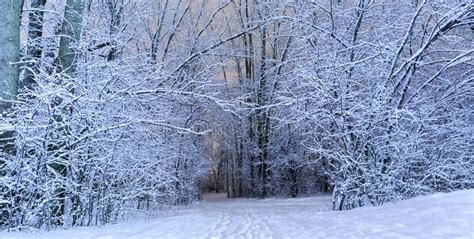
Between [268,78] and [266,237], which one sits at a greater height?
[268,78]

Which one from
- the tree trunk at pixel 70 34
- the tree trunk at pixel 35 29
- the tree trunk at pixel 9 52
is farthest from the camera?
the tree trunk at pixel 35 29

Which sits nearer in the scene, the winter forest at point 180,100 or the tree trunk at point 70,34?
the winter forest at point 180,100

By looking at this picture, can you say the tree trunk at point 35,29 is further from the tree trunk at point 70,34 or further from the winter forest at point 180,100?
Answer: the tree trunk at point 70,34

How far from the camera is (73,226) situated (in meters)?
7.30

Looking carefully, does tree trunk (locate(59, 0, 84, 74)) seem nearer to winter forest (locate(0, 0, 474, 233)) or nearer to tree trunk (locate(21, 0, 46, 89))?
winter forest (locate(0, 0, 474, 233))

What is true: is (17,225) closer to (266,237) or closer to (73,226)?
(73,226)

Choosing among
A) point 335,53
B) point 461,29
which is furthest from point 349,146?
point 461,29

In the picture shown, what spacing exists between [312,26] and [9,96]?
7510 mm

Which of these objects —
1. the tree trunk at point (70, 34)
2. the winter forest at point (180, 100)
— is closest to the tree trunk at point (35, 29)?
the winter forest at point (180, 100)

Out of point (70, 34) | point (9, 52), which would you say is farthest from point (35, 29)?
point (9, 52)

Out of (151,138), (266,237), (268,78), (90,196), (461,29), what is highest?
(268,78)

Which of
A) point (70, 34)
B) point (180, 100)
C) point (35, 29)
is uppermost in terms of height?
point (35, 29)

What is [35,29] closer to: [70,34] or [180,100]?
[70,34]

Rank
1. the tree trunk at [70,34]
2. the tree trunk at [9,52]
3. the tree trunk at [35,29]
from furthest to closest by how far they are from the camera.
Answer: the tree trunk at [35,29] → the tree trunk at [70,34] → the tree trunk at [9,52]
